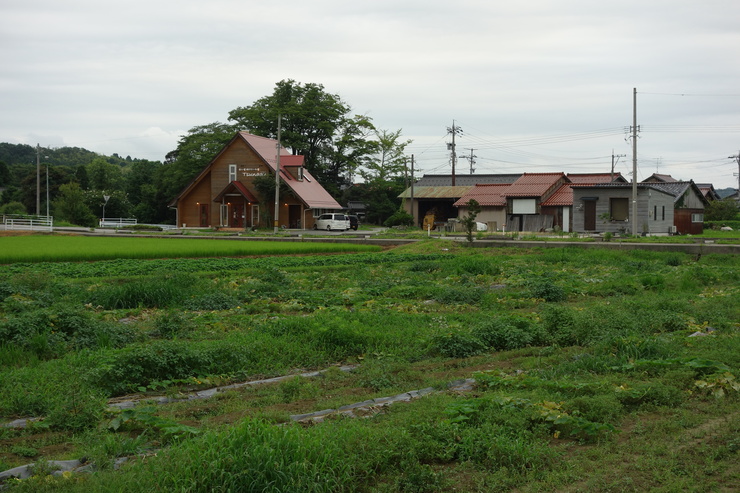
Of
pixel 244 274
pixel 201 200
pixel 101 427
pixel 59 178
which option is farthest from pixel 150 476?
pixel 59 178

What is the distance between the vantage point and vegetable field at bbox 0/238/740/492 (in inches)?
184

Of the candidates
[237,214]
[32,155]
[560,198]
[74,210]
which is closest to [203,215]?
[237,214]

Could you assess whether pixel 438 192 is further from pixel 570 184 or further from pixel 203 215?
pixel 203 215

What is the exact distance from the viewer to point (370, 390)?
23.7ft

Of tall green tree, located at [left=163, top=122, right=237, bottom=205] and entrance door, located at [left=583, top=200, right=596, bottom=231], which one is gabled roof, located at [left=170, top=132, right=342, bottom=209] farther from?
entrance door, located at [left=583, top=200, right=596, bottom=231]

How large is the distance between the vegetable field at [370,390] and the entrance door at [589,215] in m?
30.1

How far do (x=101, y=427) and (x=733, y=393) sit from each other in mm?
6327

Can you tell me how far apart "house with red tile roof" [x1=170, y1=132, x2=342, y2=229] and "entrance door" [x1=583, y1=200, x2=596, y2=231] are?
71.3 ft

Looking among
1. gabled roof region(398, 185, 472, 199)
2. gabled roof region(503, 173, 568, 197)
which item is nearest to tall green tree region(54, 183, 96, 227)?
gabled roof region(398, 185, 472, 199)

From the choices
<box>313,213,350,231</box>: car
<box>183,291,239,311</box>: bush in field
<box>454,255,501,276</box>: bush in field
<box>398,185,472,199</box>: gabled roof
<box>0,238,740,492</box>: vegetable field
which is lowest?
<box>0,238,740,492</box>: vegetable field

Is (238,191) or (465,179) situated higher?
(465,179)

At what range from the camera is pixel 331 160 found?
6819 centimetres

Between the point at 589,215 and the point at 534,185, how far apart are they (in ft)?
29.9

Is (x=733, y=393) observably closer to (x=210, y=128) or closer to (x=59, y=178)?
(x=210, y=128)
